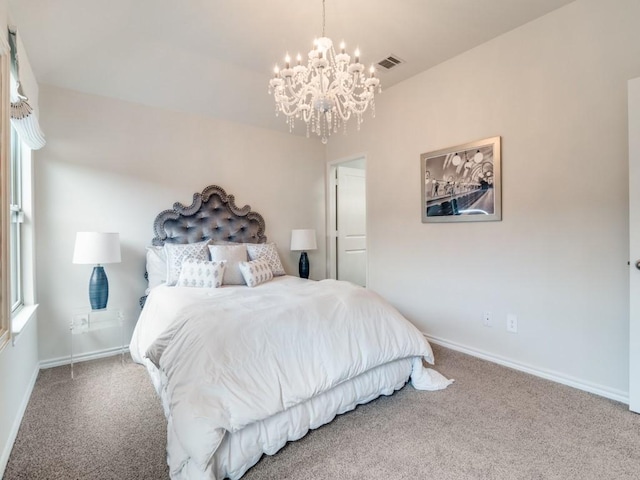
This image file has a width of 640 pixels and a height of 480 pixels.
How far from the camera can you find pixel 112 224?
3.12 m

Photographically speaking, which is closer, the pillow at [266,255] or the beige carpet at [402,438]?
the beige carpet at [402,438]

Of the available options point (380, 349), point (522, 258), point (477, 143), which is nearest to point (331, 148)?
point (477, 143)

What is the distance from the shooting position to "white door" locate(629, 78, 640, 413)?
1.99 m

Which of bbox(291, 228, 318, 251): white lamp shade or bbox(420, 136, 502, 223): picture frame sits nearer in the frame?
bbox(420, 136, 502, 223): picture frame

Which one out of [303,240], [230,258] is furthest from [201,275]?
[303,240]

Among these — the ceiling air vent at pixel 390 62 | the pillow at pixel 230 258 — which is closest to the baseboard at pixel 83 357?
the pillow at pixel 230 258

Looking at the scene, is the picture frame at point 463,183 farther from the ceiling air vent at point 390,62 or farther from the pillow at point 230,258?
the pillow at point 230,258

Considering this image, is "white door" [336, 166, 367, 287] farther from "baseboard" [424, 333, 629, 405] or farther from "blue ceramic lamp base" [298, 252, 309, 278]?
"baseboard" [424, 333, 629, 405]

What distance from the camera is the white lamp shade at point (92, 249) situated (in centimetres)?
263

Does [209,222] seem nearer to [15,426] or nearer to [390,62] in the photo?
[15,426]

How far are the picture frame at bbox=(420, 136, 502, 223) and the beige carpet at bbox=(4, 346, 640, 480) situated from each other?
1.43 meters

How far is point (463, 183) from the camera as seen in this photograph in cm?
301

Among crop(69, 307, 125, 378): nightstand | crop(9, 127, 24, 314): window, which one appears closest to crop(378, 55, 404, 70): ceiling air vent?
crop(9, 127, 24, 314): window

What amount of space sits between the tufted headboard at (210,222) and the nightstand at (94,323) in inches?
30.6
